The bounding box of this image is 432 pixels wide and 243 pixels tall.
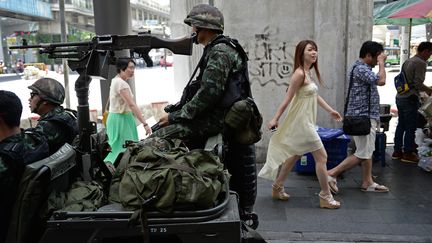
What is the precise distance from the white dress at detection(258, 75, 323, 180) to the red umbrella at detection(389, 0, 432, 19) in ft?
8.84

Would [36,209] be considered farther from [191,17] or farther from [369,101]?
[369,101]

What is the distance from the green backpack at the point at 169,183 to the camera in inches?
79.6

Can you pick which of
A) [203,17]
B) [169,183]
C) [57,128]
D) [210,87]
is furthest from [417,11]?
[169,183]

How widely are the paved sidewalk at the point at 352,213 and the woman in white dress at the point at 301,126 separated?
32cm

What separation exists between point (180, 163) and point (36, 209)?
28.2 inches

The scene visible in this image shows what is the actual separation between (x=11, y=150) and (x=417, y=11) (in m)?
6.29

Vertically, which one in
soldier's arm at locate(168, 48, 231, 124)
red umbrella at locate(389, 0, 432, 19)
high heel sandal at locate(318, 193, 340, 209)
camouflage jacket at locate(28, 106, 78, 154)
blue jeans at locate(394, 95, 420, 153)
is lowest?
high heel sandal at locate(318, 193, 340, 209)

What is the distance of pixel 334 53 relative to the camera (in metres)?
6.59

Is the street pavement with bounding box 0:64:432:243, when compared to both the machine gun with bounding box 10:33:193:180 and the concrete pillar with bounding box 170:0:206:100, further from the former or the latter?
the concrete pillar with bounding box 170:0:206:100

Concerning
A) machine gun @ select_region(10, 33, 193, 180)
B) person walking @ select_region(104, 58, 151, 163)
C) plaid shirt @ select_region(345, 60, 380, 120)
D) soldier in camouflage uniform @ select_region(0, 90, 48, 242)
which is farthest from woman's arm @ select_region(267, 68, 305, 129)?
soldier in camouflage uniform @ select_region(0, 90, 48, 242)

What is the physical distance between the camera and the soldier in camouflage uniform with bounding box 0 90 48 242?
7.15 ft

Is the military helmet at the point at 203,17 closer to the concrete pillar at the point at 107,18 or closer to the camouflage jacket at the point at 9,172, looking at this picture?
the camouflage jacket at the point at 9,172

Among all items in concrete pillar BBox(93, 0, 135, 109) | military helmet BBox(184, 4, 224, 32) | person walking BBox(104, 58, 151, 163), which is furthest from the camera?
concrete pillar BBox(93, 0, 135, 109)

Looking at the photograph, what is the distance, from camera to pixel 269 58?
6.73 metres
